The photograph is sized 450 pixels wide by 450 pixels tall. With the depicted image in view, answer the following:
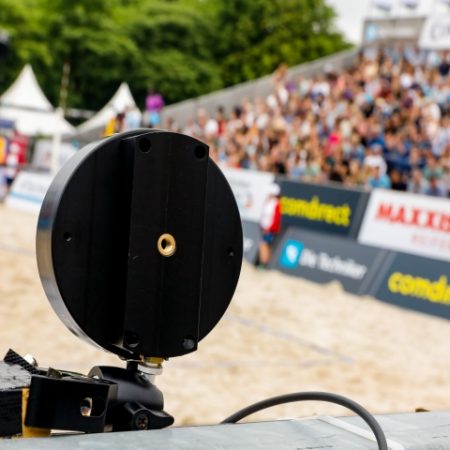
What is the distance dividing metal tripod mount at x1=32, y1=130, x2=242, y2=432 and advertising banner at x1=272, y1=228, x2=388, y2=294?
11.2m

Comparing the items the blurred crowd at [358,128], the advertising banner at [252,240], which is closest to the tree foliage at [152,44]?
the blurred crowd at [358,128]

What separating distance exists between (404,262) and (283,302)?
2.12 metres

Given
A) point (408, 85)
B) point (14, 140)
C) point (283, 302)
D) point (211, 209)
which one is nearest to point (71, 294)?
point (211, 209)

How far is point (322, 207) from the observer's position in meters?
13.9

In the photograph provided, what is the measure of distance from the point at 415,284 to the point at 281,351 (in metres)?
4.24

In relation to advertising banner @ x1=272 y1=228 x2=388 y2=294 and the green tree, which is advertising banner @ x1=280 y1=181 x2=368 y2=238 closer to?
advertising banner @ x1=272 y1=228 x2=388 y2=294

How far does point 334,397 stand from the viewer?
5.18 ft

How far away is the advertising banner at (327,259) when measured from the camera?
41.3 feet

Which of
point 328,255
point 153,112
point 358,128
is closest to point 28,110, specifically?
point 153,112

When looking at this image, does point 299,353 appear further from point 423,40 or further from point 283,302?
point 423,40

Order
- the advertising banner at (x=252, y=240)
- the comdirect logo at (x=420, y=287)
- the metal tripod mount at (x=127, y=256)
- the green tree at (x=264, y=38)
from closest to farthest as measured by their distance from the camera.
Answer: the metal tripod mount at (x=127, y=256) → the comdirect logo at (x=420, y=287) → the advertising banner at (x=252, y=240) → the green tree at (x=264, y=38)

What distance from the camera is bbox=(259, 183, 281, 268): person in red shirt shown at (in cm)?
1389

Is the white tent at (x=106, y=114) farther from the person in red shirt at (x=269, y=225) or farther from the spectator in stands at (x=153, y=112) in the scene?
the person in red shirt at (x=269, y=225)

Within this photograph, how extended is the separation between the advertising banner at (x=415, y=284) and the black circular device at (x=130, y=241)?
10.3 meters
